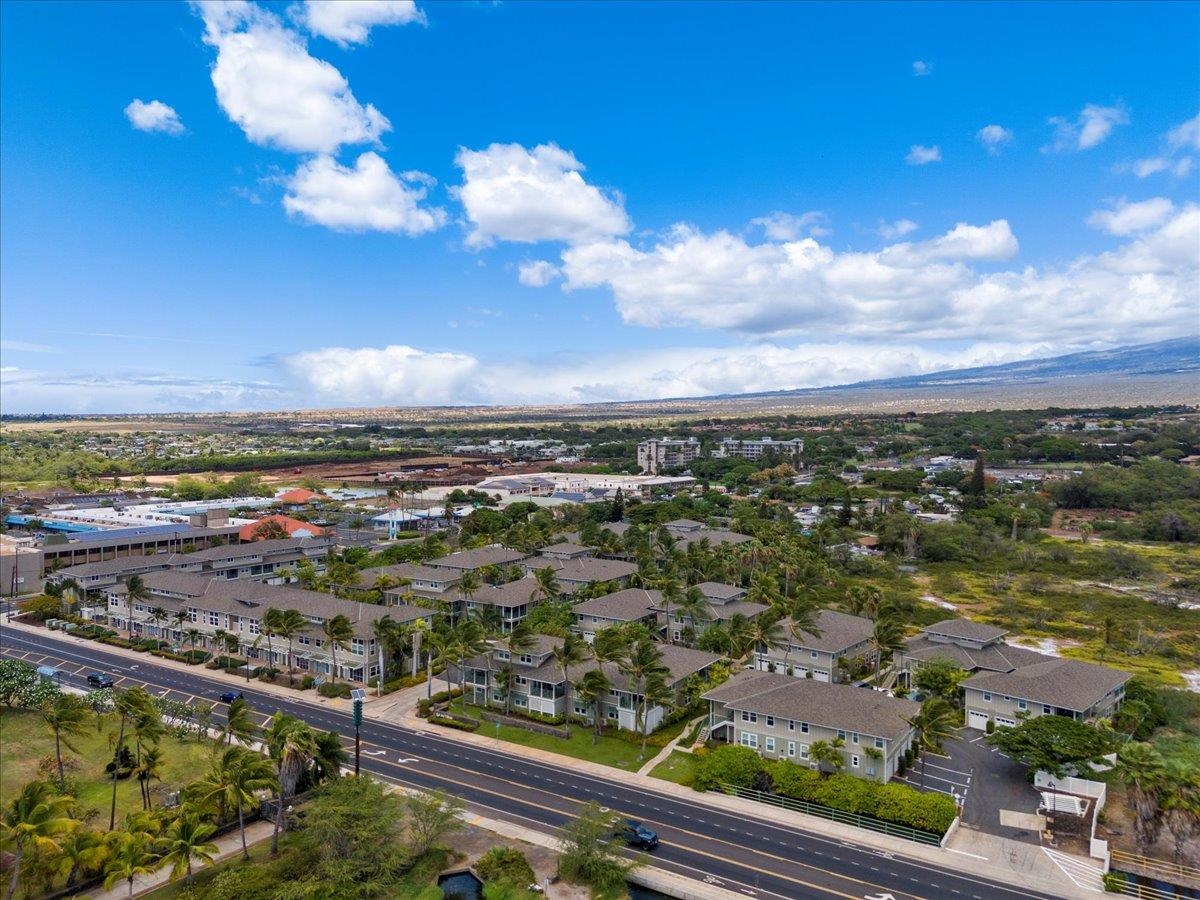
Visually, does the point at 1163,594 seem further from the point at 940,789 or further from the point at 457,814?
the point at 457,814

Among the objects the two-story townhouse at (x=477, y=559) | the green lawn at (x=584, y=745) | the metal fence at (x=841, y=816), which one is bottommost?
the green lawn at (x=584, y=745)

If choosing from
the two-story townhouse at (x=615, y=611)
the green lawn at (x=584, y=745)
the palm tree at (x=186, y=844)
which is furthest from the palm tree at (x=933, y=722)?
the palm tree at (x=186, y=844)

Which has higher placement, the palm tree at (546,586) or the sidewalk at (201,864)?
the palm tree at (546,586)

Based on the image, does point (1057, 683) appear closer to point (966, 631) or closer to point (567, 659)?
point (966, 631)

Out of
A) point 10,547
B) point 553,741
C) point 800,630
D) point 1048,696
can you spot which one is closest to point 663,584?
point 800,630

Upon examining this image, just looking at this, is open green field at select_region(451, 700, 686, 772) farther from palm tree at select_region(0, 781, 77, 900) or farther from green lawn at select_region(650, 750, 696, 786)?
palm tree at select_region(0, 781, 77, 900)

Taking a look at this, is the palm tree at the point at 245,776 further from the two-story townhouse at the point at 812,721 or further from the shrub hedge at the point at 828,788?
the two-story townhouse at the point at 812,721

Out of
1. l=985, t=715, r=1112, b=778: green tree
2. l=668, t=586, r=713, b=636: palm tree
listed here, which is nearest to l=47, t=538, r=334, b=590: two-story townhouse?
l=668, t=586, r=713, b=636: palm tree
